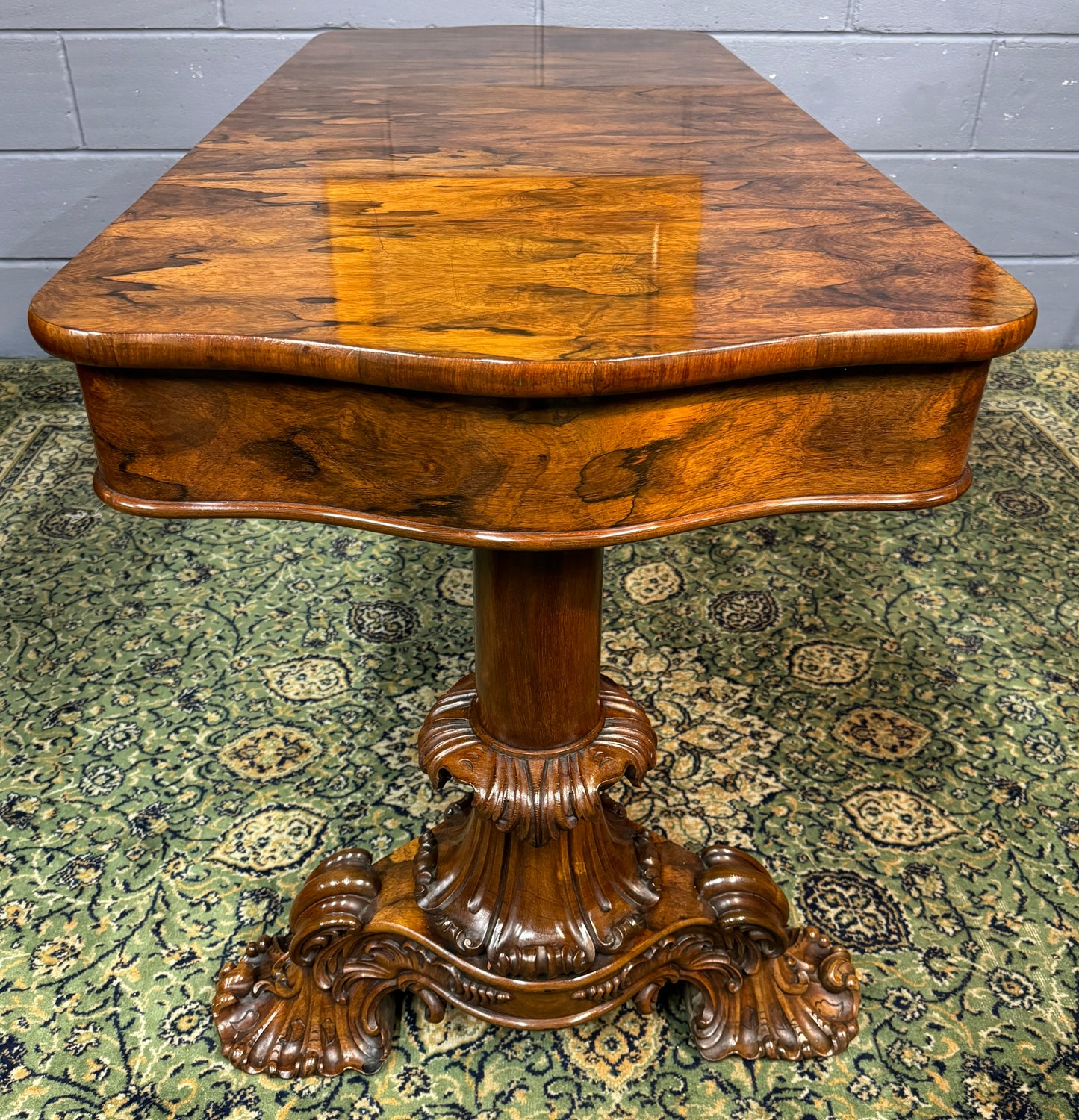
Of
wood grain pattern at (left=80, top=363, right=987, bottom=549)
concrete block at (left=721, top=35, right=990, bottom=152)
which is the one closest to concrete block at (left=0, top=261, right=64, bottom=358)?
concrete block at (left=721, top=35, right=990, bottom=152)

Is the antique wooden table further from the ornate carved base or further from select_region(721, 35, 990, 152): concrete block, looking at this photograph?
select_region(721, 35, 990, 152): concrete block

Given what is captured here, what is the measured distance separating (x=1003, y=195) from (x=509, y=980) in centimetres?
223

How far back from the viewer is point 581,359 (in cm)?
59

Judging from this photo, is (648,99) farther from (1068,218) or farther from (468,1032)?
(1068,218)

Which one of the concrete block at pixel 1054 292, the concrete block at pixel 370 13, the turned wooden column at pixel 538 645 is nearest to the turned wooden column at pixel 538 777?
the turned wooden column at pixel 538 645

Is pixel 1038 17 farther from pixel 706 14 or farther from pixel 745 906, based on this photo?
pixel 745 906

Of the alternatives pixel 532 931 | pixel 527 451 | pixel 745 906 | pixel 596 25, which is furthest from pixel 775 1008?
pixel 596 25

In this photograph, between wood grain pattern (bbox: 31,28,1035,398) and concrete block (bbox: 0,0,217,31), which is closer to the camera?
wood grain pattern (bbox: 31,28,1035,398)

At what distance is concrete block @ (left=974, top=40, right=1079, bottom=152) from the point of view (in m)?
2.31

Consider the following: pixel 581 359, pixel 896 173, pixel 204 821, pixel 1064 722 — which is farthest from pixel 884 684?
pixel 896 173

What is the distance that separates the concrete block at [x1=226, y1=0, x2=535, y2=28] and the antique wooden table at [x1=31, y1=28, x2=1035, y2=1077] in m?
1.05

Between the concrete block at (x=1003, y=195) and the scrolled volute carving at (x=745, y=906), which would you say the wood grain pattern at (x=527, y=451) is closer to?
the scrolled volute carving at (x=745, y=906)

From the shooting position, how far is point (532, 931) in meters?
1.01

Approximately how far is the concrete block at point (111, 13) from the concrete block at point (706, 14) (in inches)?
29.0
